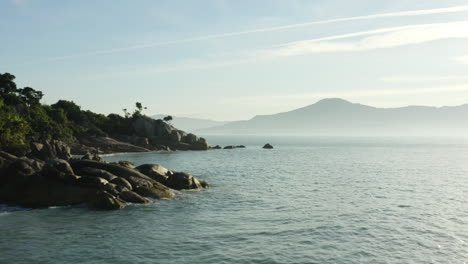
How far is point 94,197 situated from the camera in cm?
3359

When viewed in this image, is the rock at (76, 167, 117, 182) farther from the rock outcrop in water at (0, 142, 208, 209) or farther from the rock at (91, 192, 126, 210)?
the rock at (91, 192, 126, 210)

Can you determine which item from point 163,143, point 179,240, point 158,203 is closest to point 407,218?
point 179,240

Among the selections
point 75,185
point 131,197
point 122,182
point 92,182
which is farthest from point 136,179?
point 75,185

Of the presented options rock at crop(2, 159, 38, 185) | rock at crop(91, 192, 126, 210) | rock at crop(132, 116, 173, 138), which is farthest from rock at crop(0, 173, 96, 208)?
rock at crop(132, 116, 173, 138)

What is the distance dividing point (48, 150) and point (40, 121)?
29294 millimetres

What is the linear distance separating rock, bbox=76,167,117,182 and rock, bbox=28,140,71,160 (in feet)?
110

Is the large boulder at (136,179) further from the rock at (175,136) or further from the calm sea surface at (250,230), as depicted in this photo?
the rock at (175,136)

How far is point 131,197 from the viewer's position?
34.5m

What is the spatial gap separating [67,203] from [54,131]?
230ft

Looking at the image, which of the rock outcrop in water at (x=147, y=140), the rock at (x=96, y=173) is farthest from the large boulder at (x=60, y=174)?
the rock outcrop in water at (x=147, y=140)

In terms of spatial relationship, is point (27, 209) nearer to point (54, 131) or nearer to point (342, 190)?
point (342, 190)

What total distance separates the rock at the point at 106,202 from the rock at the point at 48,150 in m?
39.9

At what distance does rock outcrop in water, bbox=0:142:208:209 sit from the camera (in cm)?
3319

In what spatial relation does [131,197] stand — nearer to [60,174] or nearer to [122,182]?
[122,182]
